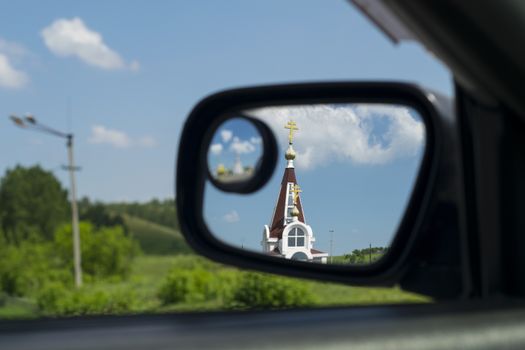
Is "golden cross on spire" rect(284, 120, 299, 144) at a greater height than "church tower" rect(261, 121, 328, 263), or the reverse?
"golden cross on spire" rect(284, 120, 299, 144)

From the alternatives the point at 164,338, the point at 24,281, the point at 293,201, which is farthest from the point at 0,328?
the point at 24,281

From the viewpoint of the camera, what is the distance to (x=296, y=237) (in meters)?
1.13

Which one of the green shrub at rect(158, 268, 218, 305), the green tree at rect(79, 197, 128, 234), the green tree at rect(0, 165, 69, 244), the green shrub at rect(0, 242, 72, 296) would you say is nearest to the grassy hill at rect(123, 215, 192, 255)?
the green tree at rect(79, 197, 128, 234)

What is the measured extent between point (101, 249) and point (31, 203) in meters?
4.96

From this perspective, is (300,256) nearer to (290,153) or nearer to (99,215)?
(290,153)

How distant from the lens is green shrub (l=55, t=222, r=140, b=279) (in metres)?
22.2

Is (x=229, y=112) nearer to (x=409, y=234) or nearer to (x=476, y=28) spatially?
(x=409, y=234)

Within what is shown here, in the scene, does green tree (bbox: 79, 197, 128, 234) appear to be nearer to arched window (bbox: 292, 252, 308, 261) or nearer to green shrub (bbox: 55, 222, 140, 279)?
green shrub (bbox: 55, 222, 140, 279)

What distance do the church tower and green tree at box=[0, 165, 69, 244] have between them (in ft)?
81.1

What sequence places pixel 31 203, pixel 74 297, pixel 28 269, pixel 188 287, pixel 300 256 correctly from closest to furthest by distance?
pixel 300 256, pixel 188 287, pixel 74 297, pixel 28 269, pixel 31 203

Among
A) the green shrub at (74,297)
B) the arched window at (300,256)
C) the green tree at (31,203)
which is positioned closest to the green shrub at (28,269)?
the green shrub at (74,297)

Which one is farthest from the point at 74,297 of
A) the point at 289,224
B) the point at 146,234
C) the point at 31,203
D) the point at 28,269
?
the point at 289,224

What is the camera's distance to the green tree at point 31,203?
25.6 metres

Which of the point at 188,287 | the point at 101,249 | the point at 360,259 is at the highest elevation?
the point at 360,259
